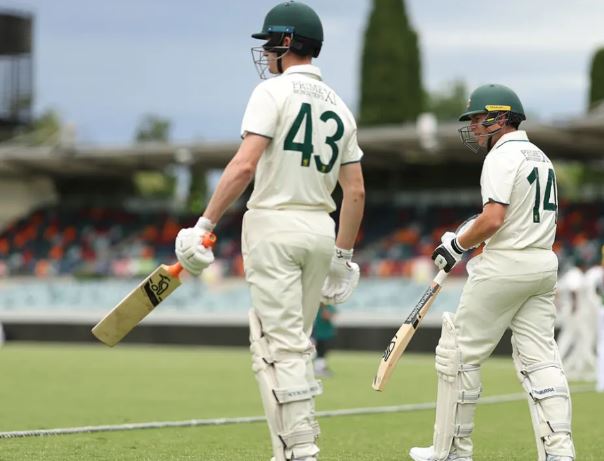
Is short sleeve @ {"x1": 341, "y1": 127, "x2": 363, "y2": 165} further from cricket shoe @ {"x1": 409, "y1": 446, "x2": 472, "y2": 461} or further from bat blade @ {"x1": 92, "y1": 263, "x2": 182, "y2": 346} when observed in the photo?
cricket shoe @ {"x1": 409, "y1": 446, "x2": 472, "y2": 461}

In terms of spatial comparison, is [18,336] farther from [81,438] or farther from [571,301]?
[81,438]

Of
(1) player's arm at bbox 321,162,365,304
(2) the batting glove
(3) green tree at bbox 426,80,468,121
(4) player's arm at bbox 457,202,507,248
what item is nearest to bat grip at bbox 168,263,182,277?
(1) player's arm at bbox 321,162,365,304

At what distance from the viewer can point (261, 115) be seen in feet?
18.2

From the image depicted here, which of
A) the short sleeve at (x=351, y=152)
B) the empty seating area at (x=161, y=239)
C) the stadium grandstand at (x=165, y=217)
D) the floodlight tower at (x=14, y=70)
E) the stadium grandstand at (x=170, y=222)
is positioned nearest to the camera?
the short sleeve at (x=351, y=152)

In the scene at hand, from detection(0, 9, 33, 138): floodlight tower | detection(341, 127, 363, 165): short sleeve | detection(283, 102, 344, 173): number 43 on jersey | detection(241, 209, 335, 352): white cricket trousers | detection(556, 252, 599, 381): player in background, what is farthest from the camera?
detection(0, 9, 33, 138): floodlight tower

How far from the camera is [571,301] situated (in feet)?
53.9

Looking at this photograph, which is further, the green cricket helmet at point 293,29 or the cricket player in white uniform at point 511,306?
the cricket player in white uniform at point 511,306

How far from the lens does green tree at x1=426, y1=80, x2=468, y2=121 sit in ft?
362

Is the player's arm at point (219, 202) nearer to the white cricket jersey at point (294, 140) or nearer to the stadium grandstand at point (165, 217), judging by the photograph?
the white cricket jersey at point (294, 140)

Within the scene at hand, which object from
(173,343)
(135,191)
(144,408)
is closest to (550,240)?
(144,408)

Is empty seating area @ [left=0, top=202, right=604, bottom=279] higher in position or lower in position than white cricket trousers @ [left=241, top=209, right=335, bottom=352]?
lower

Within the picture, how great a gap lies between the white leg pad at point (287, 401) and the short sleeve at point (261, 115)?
3.22ft

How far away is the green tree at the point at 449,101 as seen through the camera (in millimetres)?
110250

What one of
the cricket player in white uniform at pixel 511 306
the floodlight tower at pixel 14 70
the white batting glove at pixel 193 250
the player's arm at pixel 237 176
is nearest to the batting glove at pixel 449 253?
the cricket player in white uniform at pixel 511 306
